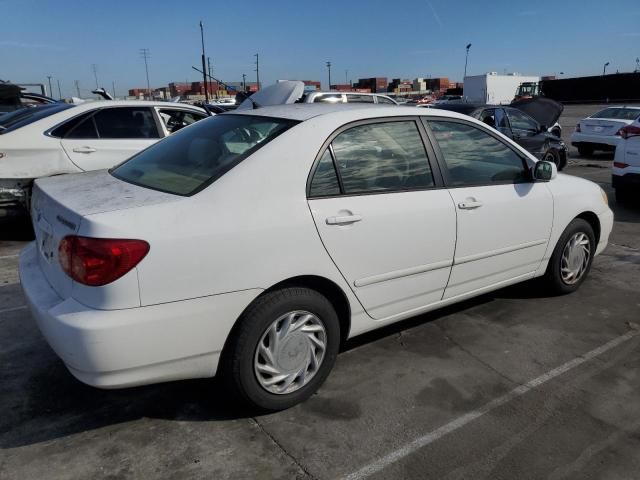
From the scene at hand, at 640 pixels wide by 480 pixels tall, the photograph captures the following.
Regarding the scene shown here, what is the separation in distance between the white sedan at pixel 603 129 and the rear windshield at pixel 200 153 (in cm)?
1328

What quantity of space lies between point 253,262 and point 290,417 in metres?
0.89

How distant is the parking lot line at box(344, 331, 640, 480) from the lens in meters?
2.46

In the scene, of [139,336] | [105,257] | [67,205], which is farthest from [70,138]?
[139,336]

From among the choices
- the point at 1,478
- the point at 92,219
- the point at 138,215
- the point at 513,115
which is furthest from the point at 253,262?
the point at 513,115

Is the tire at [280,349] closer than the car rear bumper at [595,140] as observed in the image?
Yes

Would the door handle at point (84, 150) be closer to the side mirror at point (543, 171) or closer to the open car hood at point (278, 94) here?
the open car hood at point (278, 94)

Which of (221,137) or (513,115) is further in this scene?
(513,115)

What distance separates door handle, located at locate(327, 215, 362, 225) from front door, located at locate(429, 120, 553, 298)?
2.74 feet

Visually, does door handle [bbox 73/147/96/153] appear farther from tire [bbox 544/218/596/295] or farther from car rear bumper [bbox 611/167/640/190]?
car rear bumper [bbox 611/167/640/190]

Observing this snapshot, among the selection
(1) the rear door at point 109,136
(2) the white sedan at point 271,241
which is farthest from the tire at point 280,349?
(1) the rear door at point 109,136

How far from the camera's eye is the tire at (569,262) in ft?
14.1

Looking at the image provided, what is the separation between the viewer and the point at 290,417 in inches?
111

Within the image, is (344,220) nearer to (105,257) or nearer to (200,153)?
(200,153)

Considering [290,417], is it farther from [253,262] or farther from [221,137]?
[221,137]
